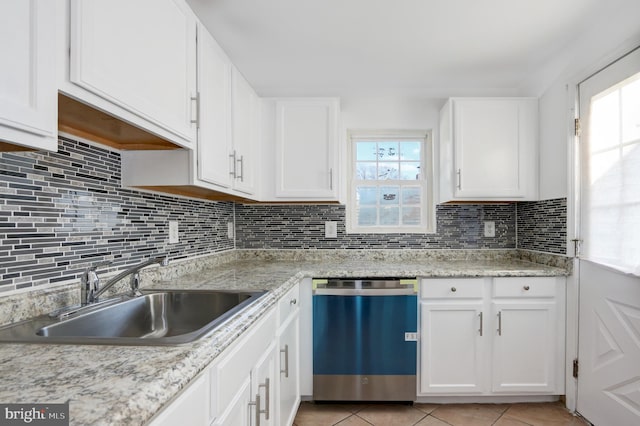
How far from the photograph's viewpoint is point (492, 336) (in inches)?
85.7

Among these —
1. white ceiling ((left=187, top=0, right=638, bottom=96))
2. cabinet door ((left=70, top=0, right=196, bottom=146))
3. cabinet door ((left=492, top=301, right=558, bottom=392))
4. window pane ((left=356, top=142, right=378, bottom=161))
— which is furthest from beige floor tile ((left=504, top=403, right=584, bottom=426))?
cabinet door ((left=70, top=0, right=196, bottom=146))

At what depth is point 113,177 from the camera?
146 cm

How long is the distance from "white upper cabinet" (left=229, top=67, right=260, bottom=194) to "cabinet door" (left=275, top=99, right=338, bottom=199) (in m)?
0.18

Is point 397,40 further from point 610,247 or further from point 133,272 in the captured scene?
point 133,272

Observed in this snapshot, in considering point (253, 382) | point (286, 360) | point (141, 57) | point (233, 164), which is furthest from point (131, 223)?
point (286, 360)

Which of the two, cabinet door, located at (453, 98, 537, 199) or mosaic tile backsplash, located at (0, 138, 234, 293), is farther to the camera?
cabinet door, located at (453, 98, 537, 199)

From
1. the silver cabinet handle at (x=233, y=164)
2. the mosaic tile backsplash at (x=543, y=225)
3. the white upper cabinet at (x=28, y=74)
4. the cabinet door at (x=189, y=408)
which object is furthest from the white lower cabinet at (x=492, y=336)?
the white upper cabinet at (x=28, y=74)

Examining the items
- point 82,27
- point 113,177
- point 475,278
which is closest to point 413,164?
point 475,278

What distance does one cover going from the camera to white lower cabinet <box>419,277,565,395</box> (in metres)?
2.16

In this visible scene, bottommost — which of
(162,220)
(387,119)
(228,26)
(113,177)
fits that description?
(162,220)

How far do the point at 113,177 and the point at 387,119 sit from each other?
2023mm

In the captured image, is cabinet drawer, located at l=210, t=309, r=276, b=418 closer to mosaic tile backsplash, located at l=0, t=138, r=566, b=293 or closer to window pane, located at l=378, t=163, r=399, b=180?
mosaic tile backsplash, located at l=0, t=138, r=566, b=293

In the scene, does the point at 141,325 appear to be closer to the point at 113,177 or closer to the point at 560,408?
the point at 113,177

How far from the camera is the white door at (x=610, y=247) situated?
1.65 metres
